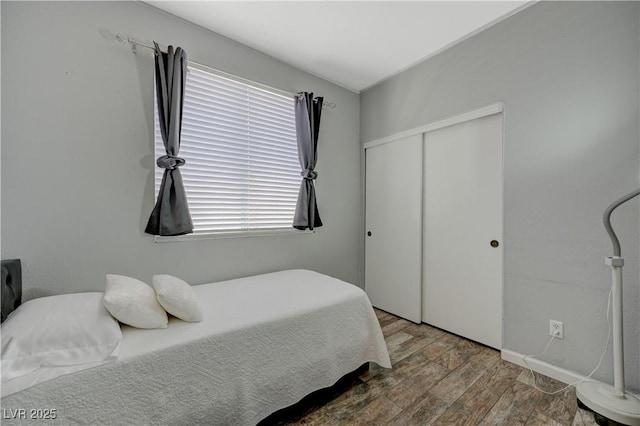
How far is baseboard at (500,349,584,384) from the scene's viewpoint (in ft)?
5.63

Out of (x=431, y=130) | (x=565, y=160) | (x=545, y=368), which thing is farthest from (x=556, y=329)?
(x=431, y=130)

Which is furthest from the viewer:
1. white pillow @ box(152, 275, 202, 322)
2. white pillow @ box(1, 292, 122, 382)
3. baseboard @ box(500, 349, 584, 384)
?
baseboard @ box(500, 349, 584, 384)

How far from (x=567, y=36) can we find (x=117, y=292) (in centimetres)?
317

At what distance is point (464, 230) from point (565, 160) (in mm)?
874

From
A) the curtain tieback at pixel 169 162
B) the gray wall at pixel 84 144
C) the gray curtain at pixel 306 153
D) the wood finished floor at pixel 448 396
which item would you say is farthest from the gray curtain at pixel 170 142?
the wood finished floor at pixel 448 396

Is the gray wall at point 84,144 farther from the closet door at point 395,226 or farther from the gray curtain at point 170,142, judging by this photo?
the closet door at point 395,226

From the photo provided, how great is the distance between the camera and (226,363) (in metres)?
1.27

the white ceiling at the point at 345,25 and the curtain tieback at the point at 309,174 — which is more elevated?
the white ceiling at the point at 345,25

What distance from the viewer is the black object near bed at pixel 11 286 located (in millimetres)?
1289

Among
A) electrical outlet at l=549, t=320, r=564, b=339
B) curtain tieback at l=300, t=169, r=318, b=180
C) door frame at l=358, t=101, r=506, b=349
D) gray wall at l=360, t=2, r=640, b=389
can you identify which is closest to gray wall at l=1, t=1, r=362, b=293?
curtain tieback at l=300, t=169, r=318, b=180

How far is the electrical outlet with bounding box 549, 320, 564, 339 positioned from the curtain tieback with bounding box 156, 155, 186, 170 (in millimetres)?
2959

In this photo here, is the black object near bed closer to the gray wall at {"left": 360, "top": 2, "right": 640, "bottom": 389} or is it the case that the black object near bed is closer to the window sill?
the window sill

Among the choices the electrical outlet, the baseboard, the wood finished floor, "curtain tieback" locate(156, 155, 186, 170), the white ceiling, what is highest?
the white ceiling

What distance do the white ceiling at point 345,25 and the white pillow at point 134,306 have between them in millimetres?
2026
